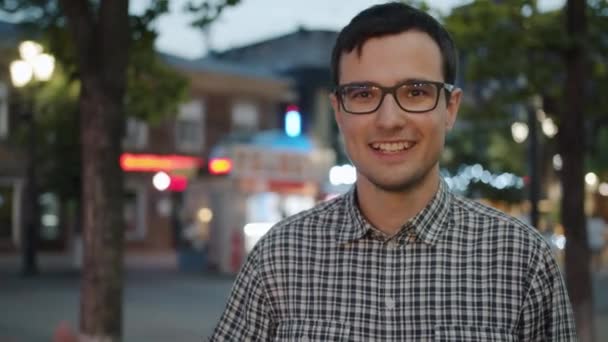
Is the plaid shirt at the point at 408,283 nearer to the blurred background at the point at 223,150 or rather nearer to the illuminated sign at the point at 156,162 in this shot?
the blurred background at the point at 223,150

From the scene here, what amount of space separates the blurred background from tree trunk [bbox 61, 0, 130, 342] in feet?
0.20

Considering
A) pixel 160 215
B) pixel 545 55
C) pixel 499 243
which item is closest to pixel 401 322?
pixel 499 243

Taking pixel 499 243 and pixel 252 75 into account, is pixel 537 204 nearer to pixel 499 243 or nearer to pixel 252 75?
pixel 499 243

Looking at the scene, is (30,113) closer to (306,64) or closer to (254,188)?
(254,188)

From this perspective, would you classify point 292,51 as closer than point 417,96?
No

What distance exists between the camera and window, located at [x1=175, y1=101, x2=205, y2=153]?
35719 millimetres

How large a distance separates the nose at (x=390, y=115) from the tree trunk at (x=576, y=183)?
8.51 m

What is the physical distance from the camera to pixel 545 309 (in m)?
2.05

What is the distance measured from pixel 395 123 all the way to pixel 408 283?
35 centimetres

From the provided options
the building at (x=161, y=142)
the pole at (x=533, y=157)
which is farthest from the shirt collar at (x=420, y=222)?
the building at (x=161, y=142)

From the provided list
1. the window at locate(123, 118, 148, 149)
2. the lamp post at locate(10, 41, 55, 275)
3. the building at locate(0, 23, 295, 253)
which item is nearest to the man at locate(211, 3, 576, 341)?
the lamp post at locate(10, 41, 55, 275)

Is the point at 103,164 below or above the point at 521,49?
below

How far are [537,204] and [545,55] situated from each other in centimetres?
575

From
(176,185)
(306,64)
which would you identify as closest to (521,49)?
(176,185)
